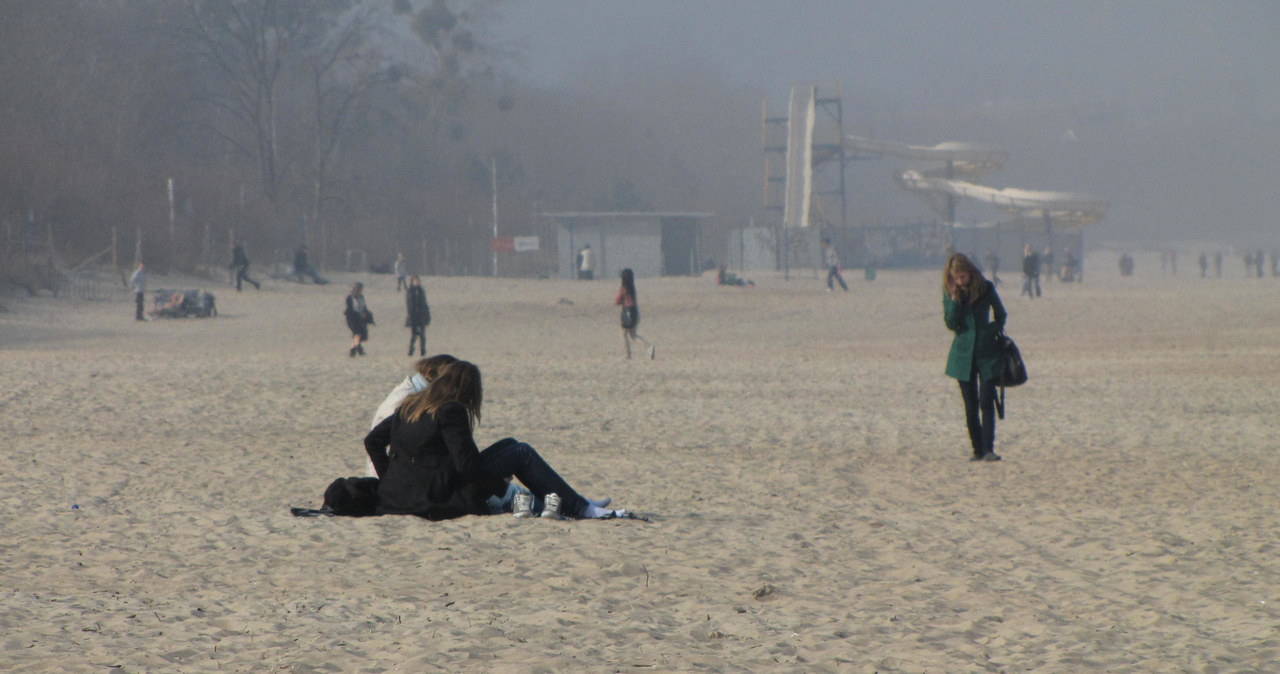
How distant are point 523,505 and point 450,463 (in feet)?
1.53

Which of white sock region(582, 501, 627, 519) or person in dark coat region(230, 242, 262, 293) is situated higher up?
person in dark coat region(230, 242, 262, 293)

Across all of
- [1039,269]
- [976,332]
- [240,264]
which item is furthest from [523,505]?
[1039,269]

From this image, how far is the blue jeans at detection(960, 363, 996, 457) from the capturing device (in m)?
9.79

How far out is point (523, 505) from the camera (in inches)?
287

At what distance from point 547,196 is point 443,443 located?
98369mm

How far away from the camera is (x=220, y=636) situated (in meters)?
5.02

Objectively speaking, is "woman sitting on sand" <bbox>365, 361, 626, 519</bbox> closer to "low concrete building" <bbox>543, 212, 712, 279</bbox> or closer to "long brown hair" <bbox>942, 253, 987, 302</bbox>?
"long brown hair" <bbox>942, 253, 987, 302</bbox>

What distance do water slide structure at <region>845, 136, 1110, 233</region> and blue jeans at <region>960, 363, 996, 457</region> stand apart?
53320mm

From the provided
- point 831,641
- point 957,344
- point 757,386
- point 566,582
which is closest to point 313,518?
point 566,582

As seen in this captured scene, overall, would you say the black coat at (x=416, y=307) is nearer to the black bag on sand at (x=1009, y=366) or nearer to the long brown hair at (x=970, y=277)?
the long brown hair at (x=970, y=277)

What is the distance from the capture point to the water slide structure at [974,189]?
205 ft

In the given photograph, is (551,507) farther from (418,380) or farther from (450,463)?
(418,380)

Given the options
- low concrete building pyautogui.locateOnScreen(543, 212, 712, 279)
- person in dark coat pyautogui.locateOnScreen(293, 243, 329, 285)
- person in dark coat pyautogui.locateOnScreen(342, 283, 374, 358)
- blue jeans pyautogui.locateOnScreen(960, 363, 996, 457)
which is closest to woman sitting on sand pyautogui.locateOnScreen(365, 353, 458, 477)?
blue jeans pyautogui.locateOnScreen(960, 363, 996, 457)

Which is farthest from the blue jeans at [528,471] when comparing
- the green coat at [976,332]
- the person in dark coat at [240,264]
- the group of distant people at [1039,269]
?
the person in dark coat at [240,264]
